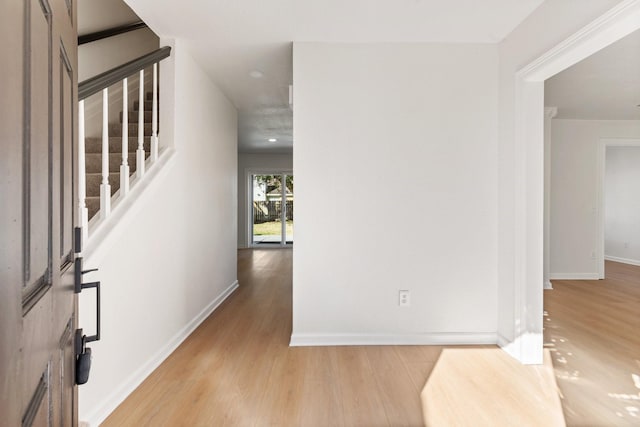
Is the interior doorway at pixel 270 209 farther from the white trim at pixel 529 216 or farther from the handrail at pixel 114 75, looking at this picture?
the white trim at pixel 529 216

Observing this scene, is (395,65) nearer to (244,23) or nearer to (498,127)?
(498,127)

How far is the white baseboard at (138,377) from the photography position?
168 cm

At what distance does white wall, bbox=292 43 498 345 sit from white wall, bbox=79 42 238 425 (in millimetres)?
957

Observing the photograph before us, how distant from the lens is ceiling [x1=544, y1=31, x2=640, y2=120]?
289 cm

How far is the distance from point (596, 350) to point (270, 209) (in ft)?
23.9

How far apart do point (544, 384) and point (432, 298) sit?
87cm

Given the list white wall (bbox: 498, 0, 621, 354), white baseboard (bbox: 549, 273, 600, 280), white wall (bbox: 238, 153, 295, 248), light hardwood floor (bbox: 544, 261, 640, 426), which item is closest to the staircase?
white wall (bbox: 498, 0, 621, 354)

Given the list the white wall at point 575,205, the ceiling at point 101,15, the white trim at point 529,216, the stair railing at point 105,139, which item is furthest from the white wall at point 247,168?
the white trim at point 529,216

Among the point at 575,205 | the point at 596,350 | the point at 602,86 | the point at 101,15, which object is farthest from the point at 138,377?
the point at 575,205

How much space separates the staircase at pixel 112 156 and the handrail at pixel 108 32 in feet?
2.07

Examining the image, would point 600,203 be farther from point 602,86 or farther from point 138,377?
point 138,377

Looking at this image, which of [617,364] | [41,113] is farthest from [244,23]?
[617,364]

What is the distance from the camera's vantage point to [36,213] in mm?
504

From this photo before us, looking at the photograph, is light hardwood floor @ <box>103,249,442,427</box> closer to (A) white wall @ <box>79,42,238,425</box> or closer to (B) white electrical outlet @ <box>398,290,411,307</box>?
(A) white wall @ <box>79,42,238,425</box>
